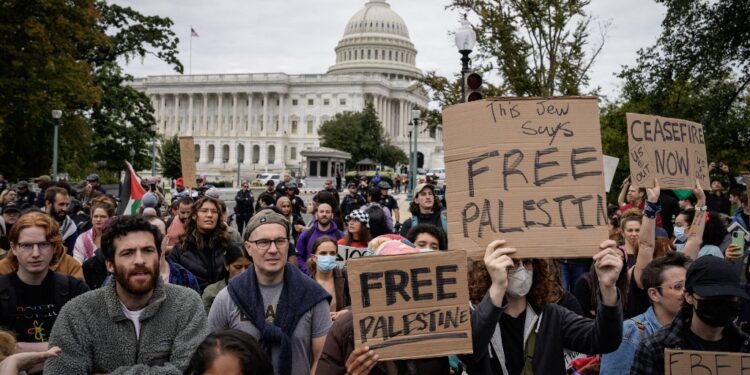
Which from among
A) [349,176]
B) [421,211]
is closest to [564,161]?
[421,211]

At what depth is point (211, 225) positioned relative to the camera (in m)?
6.39

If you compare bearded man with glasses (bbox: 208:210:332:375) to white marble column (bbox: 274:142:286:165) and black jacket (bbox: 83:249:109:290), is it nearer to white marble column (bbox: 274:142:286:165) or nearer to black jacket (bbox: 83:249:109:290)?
black jacket (bbox: 83:249:109:290)

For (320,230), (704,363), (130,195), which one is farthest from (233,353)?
(130,195)

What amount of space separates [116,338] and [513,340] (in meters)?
1.83

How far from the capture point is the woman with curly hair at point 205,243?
20.2ft

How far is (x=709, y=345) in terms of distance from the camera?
3.24 metres

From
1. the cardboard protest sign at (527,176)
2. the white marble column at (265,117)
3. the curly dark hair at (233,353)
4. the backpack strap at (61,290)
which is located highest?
the white marble column at (265,117)

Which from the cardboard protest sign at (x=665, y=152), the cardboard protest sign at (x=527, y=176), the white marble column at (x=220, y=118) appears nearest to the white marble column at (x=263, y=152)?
the white marble column at (x=220, y=118)

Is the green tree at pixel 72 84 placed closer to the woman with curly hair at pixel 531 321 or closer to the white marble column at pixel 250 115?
the woman with curly hair at pixel 531 321

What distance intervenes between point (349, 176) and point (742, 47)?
146 ft

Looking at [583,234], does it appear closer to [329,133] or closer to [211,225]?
[211,225]

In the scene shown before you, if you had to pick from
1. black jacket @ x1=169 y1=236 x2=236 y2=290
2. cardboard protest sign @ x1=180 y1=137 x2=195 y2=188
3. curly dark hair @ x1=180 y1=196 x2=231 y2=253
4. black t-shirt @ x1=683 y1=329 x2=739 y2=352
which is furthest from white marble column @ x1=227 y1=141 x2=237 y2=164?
black t-shirt @ x1=683 y1=329 x2=739 y2=352

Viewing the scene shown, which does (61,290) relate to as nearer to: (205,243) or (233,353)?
(205,243)

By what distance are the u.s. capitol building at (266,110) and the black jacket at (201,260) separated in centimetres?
10292
